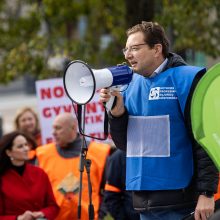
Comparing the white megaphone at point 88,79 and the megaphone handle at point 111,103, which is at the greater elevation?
the white megaphone at point 88,79

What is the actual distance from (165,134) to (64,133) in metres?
3.12

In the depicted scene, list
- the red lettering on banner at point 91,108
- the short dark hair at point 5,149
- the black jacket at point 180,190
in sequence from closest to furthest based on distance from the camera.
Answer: the black jacket at point 180,190
the short dark hair at point 5,149
the red lettering on banner at point 91,108

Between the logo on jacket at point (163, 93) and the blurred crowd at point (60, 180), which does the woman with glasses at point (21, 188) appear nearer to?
the blurred crowd at point (60, 180)

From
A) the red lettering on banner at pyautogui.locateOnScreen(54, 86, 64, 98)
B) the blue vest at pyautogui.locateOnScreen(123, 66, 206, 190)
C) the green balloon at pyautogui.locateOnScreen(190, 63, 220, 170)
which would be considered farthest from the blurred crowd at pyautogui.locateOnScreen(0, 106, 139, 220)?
the green balloon at pyautogui.locateOnScreen(190, 63, 220, 170)

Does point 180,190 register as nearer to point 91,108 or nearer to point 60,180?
point 60,180

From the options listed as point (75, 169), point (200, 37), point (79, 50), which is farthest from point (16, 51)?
point (75, 169)

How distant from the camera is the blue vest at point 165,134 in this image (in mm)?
4215

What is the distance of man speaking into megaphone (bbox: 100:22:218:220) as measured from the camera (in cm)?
420

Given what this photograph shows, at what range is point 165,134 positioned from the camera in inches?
167

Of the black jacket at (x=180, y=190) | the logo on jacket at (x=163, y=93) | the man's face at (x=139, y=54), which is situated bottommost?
the black jacket at (x=180, y=190)

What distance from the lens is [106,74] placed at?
157 inches

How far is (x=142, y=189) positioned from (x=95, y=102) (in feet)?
14.1

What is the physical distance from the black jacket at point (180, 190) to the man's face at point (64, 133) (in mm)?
2782

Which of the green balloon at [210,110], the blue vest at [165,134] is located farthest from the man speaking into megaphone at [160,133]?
the green balloon at [210,110]
